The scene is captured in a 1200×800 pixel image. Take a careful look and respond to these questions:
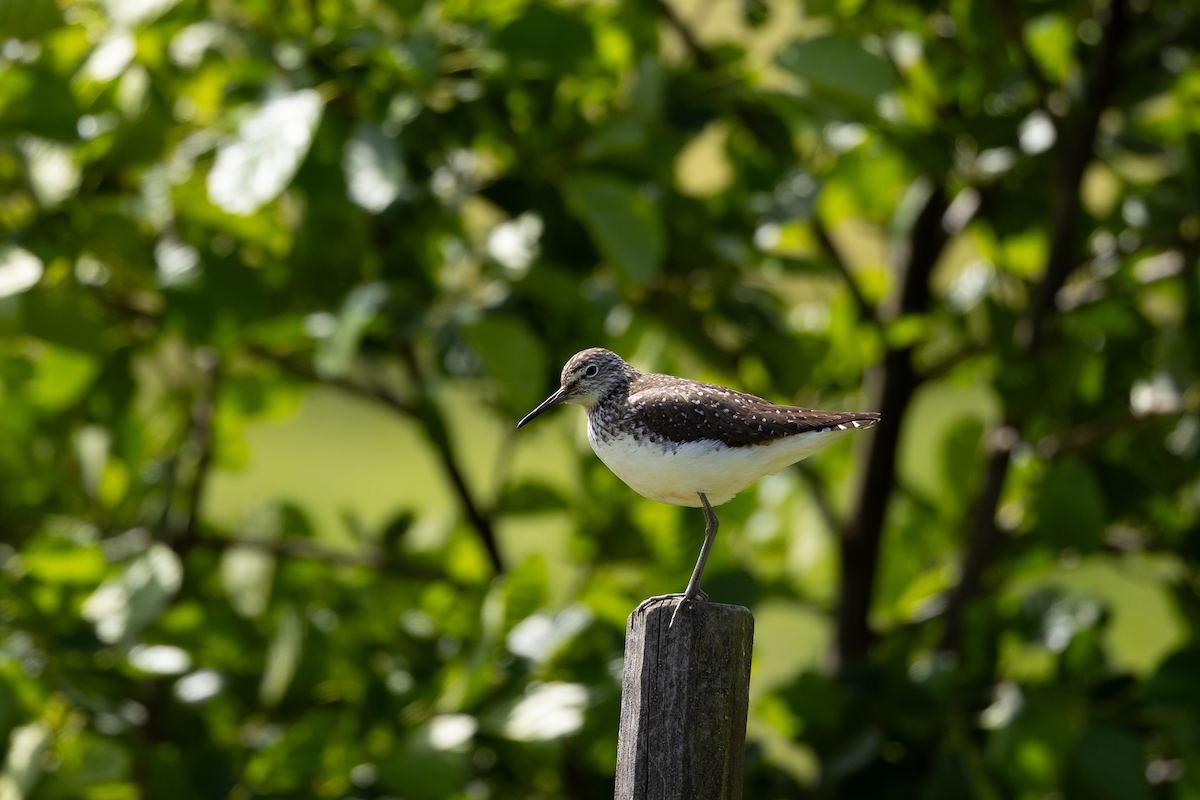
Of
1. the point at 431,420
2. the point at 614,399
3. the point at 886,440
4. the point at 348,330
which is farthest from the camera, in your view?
the point at 886,440

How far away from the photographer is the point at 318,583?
11.4 feet

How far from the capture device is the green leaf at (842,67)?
7.90 feet

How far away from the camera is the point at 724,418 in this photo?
1.61 metres

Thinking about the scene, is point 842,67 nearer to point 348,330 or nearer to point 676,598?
point 348,330

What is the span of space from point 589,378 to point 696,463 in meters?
0.27

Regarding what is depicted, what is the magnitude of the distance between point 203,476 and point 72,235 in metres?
0.87

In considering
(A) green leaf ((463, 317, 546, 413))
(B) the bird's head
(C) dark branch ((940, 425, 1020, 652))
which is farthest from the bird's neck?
(C) dark branch ((940, 425, 1020, 652))

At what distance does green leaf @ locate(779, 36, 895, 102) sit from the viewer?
2.41 m

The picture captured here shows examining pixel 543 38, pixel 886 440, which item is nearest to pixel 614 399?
pixel 543 38

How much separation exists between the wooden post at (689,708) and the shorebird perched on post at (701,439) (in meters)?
0.07

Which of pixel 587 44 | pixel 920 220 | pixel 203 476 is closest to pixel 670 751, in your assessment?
pixel 587 44

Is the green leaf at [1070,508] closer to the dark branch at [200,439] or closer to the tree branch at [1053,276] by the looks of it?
the tree branch at [1053,276]

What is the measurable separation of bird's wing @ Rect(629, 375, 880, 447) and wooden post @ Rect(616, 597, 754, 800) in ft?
0.82

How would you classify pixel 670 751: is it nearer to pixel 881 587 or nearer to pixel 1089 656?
pixel 1089 656
